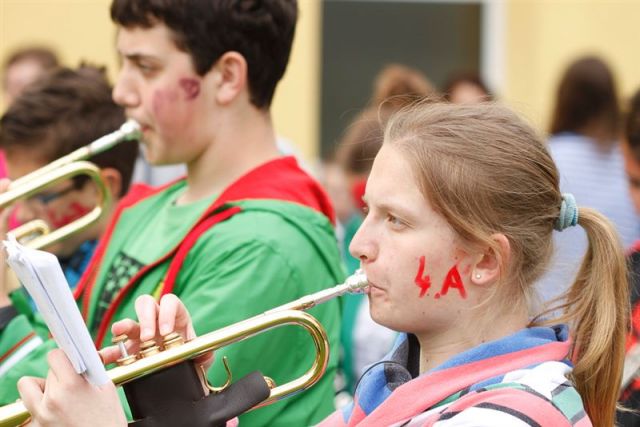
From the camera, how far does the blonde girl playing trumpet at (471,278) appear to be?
78.5 inches

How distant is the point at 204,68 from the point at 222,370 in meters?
0.78

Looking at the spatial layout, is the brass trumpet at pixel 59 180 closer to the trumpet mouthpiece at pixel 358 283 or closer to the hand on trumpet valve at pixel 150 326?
the hand on trumpet valve at pixel 150 326

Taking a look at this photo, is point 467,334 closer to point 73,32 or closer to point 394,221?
point 394,221

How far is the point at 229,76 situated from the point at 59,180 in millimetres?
525

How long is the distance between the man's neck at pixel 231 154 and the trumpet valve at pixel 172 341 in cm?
79

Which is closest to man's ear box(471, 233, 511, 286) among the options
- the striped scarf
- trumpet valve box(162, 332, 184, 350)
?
the striped scarf

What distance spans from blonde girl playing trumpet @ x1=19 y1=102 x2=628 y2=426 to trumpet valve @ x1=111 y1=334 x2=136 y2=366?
0.09 feet

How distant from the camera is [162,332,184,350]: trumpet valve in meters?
2.09

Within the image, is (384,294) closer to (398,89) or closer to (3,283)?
(3,283)

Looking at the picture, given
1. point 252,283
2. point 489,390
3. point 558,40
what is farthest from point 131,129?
point 558,40

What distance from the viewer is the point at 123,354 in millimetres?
2074

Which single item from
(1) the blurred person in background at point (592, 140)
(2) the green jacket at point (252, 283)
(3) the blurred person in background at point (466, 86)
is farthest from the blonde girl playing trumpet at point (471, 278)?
(3) the blurred person in background at point (466, 86)

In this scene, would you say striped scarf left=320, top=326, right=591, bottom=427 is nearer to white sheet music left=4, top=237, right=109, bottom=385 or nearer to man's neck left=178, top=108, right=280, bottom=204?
white sheet music left=4, top=237, right=109, bottom=385

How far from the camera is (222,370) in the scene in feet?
7.97
